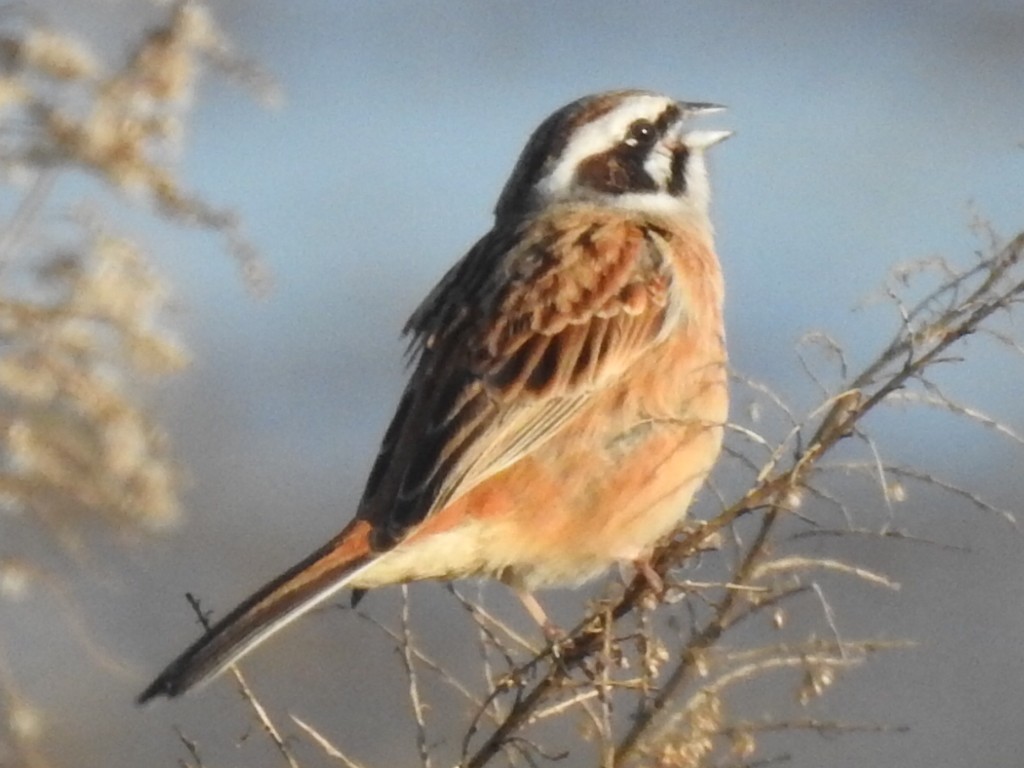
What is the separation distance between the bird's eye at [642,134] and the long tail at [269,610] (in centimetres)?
118

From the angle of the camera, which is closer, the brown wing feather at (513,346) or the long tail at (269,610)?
the long tail at (269,610)

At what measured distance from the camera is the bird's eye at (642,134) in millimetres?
4922

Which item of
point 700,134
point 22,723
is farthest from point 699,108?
point 22,723

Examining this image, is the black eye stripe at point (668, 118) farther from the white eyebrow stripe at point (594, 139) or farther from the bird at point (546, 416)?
the bird at point (546, 416)

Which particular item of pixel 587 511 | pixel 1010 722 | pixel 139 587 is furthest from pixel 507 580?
pixel 1010 722

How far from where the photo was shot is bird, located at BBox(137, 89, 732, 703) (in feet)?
13.7

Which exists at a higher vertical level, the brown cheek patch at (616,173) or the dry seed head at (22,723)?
the brown cheek patch at (616,173)

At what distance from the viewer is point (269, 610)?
3857mm

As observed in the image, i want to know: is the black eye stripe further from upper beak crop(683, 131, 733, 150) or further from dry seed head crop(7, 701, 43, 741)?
dry seed head crop(7, 701, 43, 741)

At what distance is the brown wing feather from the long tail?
0.07m

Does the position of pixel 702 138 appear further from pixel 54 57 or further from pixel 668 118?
pixel 54 57

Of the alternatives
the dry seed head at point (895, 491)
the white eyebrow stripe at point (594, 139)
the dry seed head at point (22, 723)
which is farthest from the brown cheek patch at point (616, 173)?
the dry seed head at point (22, 723)

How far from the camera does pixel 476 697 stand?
355 centimetres

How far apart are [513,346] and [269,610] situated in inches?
31.7
